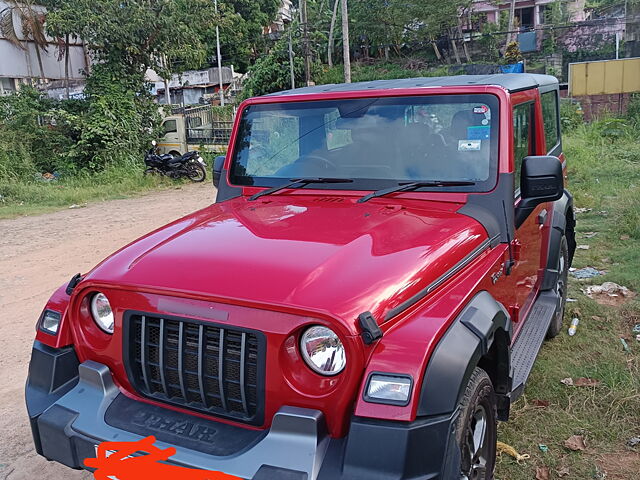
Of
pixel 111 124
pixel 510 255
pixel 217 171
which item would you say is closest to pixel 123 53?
pixel 111 124

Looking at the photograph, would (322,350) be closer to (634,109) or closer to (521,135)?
(521,135)

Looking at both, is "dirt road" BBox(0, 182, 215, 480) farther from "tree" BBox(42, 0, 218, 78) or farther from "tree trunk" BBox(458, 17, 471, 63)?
"tree trunk" BBox(458, 17, 471, 63)

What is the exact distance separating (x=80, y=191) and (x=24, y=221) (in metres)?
2.77

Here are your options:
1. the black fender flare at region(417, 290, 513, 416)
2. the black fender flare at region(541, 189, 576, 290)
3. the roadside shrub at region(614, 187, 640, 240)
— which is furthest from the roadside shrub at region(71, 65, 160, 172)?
the black fender flare at region(417, 290, 513, 416)

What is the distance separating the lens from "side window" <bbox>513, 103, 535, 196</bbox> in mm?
3205

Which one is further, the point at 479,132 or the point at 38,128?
the point at 38,128

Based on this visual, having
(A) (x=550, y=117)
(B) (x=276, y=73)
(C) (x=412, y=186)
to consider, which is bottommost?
(C) (x=412, y=186)

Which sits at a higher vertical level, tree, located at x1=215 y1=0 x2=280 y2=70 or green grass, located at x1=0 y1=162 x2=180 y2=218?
tree, located at x1=215 y1=0 x2=280 y2=70

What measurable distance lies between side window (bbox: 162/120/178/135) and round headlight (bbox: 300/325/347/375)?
15.7m

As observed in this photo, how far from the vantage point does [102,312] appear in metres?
2.41

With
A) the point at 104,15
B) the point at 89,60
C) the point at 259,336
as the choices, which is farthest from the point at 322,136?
the point at 89,60

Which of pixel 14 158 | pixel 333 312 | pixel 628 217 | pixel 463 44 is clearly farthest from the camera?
pixel 463 44

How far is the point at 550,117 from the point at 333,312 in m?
3.22

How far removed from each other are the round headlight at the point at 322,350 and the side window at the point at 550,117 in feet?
9.19
